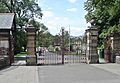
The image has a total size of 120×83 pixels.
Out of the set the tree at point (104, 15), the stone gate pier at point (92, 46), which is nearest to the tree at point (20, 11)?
the tree at point (104, 15)

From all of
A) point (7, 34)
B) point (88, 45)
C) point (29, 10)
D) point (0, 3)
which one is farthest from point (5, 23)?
point (29, 10)

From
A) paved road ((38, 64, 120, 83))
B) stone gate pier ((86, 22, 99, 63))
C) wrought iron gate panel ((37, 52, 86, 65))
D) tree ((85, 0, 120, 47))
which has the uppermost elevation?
tree ((85, 0, 120, 47))

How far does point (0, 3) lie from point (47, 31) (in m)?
70.3

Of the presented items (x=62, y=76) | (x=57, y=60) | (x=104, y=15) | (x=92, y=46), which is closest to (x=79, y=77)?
(x=62, y=76)

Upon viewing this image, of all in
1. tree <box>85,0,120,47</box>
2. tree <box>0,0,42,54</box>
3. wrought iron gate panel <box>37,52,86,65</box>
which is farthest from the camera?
tree <box>0,0,42,54</box>

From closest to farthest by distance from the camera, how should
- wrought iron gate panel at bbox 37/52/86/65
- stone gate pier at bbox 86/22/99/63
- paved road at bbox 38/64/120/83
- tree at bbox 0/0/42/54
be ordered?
paved road at bbox 38/64/120/83 → stone gate pier at bbox 86/22/99/63 → wrought iron gate panel at bbox 37/52/86/65 → tree at bbox 0/0/42/54

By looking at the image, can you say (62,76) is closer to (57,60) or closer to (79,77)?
(79,77)

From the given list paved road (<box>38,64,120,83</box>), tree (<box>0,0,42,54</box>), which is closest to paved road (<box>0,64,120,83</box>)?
paved road (<box>38,64,120,83</box>)

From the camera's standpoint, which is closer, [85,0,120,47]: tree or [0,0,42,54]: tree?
[85,0,120,47]: tree

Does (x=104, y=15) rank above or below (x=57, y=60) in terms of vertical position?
above

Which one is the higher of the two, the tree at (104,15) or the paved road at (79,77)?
the tree at (104,15)

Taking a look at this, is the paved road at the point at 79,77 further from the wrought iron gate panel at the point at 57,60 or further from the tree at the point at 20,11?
the tree at the point at 20,11

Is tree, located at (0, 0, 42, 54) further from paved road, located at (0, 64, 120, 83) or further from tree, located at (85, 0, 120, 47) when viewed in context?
paved road, located at (0, 64, 120, 83)

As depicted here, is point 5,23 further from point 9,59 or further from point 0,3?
point 0,3
